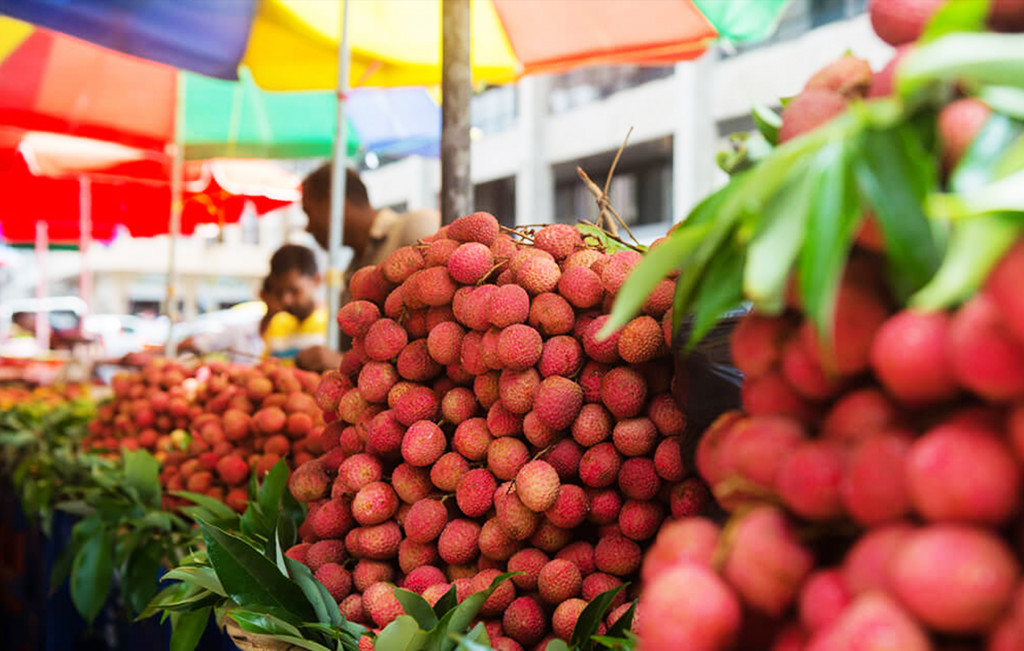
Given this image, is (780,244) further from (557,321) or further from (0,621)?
(0,621)

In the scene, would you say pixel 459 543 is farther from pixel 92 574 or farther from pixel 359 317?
pixel 92 574

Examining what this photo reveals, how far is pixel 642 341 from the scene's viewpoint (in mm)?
1170

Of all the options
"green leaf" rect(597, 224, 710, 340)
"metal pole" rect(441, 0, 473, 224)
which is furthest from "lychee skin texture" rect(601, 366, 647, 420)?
"metal pole" rect(441, 0, 473, 224)

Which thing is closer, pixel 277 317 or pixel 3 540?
pixel 3 540

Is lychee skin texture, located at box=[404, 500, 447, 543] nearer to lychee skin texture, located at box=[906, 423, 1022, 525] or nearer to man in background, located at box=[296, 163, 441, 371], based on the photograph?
lychee skin texture, located at box=[906, 423, 1022, 525]

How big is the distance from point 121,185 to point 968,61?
7.28 metres

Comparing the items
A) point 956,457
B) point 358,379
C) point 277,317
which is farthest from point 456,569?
point 277,317

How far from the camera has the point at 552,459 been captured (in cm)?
122

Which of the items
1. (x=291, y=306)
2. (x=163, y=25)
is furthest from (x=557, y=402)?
(x=291, y=306)

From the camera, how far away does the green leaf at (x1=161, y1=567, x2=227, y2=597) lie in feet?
4.13

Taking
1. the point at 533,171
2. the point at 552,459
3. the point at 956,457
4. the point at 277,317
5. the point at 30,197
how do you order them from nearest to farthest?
the point at 956,457 < the point at 552,459 < the point at 277,317 < the point at 30,197 < the point at 533,171

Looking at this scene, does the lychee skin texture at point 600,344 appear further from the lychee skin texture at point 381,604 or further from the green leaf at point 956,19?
the green leaf at point 956,19

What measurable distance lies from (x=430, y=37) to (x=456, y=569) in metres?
2.75

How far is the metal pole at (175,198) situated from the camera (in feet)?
14.4
